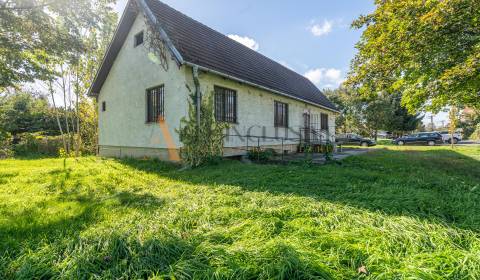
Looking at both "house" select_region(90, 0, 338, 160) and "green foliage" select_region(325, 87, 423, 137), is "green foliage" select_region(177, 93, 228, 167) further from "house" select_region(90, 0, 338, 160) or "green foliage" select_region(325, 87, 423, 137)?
"green foliage" select_region(325, 87, 423, 137)

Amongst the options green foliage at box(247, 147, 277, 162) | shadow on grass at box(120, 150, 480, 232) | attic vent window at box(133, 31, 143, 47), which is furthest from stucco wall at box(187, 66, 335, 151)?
attic vent window at box(133, 31, 143, 47)

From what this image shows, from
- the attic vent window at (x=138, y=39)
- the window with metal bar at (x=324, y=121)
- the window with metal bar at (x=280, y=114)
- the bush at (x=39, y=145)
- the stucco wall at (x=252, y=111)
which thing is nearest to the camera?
the stucco wall at (x=252, y=111)

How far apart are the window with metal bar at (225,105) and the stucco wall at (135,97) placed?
1.52 meters

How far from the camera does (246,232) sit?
2473 mm

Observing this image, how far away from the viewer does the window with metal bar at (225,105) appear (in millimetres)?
8836

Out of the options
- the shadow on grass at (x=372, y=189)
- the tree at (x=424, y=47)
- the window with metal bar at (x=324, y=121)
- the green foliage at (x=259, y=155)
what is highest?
the tree at (x=424, y=47)

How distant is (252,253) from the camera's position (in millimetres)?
1999

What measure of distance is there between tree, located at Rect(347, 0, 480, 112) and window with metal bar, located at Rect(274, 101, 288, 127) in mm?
5007

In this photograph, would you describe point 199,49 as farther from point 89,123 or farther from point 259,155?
point 89,123

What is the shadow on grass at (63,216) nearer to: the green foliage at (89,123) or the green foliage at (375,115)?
the green foliage at (89,123)

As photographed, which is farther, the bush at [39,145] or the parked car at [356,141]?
the parked car at [356,141]

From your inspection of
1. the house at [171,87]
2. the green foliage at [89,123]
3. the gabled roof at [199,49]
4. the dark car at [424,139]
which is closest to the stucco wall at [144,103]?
the house at [171,87]

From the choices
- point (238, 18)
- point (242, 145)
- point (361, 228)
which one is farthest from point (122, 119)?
point (361, 228)

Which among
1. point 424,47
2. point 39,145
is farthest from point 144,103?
point 39,145
